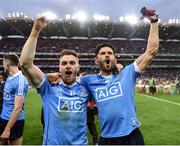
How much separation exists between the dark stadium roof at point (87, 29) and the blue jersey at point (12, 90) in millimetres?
55658

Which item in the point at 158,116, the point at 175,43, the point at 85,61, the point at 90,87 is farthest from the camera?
the point at 175,43

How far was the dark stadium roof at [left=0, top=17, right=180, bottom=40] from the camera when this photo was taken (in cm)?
6322

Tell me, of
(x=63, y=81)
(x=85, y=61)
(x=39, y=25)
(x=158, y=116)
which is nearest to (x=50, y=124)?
(x=63, y=81)

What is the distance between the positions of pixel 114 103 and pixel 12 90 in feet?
6.96

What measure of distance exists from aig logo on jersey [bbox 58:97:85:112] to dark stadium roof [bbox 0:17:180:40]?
190 feet

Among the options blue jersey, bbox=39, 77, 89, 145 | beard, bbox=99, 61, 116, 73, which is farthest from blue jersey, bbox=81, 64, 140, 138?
blue jersey, bbox=39, 77, 89, 145

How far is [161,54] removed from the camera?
79750 millimetres

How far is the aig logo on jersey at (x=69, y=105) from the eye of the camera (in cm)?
377

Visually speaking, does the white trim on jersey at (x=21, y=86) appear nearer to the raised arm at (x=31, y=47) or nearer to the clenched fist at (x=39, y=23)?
the raised arm at (x=31, y=47)

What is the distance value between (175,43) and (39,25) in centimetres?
8333

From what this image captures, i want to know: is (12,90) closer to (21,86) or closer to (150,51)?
(21,86)

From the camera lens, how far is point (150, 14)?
4.64 metres

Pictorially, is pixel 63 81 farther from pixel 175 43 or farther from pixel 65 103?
pixel 175 43

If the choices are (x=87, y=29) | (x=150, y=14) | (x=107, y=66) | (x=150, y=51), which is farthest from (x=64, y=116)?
(x=87, y=29)
